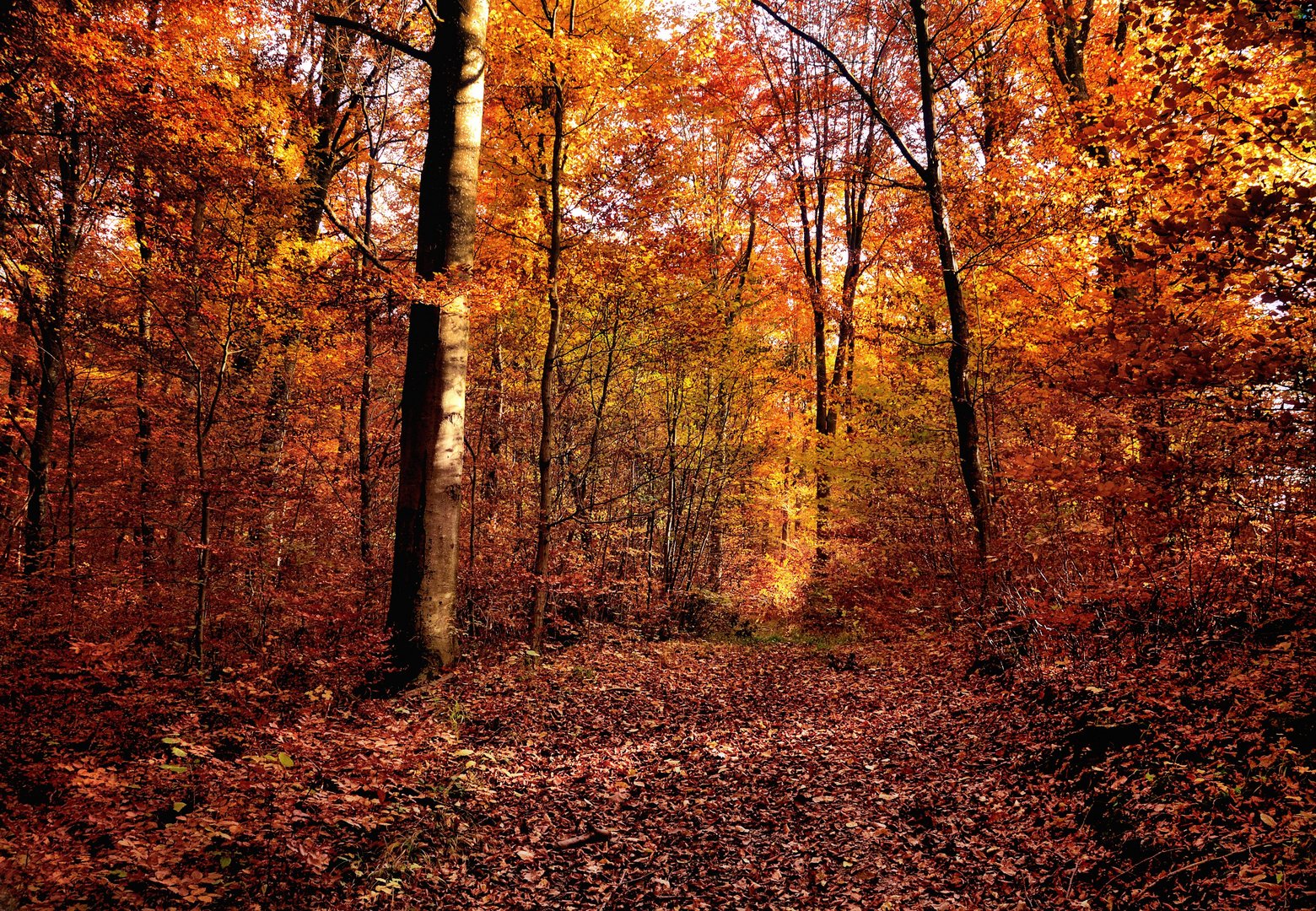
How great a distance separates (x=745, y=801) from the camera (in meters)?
5.63

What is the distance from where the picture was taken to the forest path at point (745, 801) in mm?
4289

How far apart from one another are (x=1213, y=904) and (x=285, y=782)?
5280 mm

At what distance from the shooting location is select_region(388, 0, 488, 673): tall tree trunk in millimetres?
7109

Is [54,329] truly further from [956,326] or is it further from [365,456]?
[956,326]

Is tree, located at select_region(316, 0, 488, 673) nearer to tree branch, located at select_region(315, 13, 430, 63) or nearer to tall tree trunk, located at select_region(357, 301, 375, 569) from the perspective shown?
tree branch, located at select_region(315, 13, 430, 63)

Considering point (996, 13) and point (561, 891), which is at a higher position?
point (996, 13)

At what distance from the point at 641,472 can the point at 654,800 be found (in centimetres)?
1323

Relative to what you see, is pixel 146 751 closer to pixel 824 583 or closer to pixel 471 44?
pixel 471 44

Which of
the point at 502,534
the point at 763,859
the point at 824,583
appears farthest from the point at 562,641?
the point at 763,859

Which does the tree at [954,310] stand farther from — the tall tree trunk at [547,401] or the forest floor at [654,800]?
the tall tree trunk at [547,401]

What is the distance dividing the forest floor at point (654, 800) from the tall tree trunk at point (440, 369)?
0.83 meters

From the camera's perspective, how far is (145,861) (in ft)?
11.4

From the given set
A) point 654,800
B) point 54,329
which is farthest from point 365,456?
point 654,800

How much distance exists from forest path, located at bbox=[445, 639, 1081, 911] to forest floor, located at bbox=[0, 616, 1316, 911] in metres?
0.03
